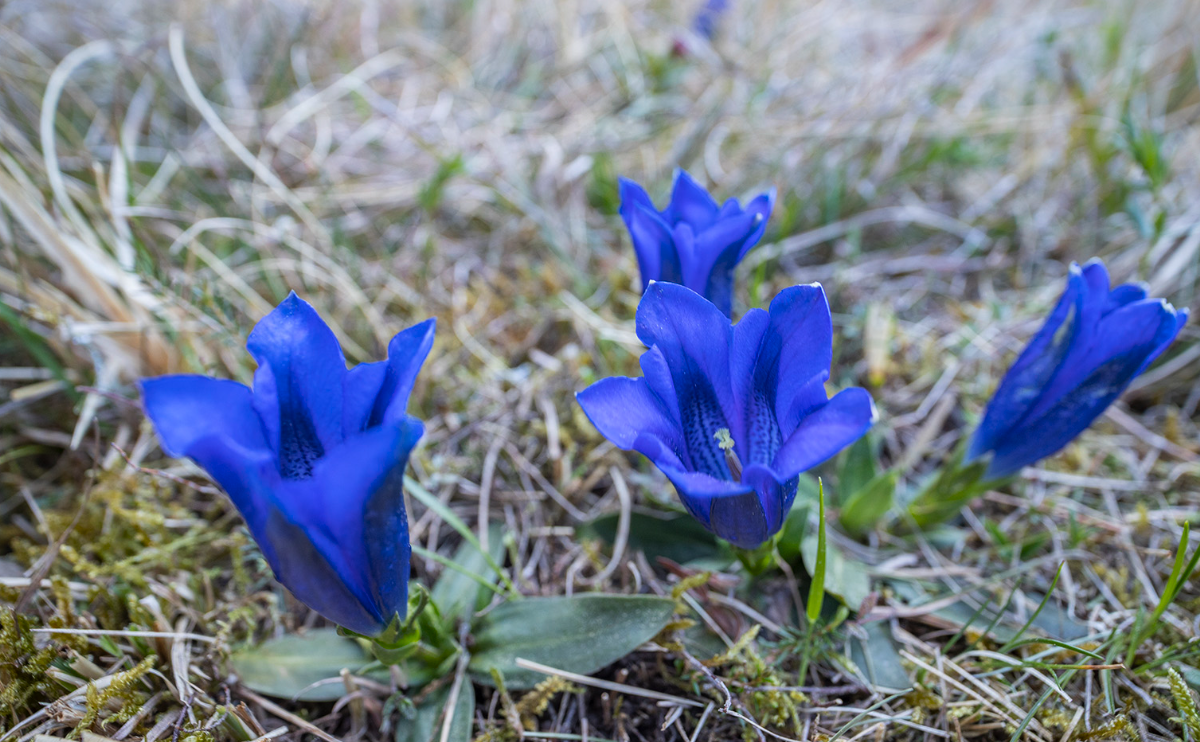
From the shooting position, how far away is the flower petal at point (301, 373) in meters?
1.20

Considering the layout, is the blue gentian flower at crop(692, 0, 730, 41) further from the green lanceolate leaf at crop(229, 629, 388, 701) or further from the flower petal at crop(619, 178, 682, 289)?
the green lanceolate leaf at crop(229, 629, 388, 701)

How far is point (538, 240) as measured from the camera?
2861 mm

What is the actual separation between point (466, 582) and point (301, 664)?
36 cm

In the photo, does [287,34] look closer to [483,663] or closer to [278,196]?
[278,196]

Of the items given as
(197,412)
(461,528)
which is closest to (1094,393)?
(461,528)

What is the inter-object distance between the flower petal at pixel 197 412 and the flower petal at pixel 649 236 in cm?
79

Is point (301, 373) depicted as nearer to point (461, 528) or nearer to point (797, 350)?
point (461, 528)

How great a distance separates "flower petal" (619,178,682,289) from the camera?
1.55 meters

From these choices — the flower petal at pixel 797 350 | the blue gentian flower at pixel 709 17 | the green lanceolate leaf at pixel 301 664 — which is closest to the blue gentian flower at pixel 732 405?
the flower petal at pixel 797 350

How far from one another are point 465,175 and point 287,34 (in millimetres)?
1392

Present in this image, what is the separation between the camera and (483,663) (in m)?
1.57

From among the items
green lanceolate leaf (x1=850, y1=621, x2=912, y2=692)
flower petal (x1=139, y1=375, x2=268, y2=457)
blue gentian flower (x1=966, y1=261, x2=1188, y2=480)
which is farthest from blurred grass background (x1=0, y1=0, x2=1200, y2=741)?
flower petal (x1=139, y1=375, x2=268, y2=457)

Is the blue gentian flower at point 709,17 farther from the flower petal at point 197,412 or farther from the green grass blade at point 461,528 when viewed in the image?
the flower petal at point 197,412

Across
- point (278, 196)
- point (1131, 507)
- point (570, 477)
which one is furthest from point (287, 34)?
point (1131, 507)
